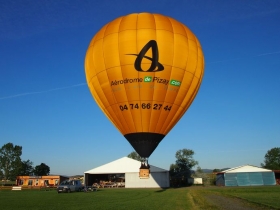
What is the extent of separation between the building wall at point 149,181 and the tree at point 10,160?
56.7 m

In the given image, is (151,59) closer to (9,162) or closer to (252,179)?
(252,179)

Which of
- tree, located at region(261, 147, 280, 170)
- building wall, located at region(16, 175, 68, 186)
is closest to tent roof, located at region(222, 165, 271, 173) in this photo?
building wall, located at region(16, 175, 68, 186)

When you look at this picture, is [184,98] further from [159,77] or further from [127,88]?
[127,88]

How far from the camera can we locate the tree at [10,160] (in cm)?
8819

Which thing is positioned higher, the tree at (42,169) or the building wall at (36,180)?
the tree at (42,169)

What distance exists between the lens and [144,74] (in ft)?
61.2

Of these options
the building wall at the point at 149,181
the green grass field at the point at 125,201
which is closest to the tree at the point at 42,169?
the building wall at the point at 149,181

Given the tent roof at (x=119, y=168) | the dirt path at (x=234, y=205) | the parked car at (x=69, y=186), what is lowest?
the dirt path at (x=234, y=205)

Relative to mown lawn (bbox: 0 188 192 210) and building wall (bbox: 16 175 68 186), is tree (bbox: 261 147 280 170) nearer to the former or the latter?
building wall (bbox: 16 175 68 186)

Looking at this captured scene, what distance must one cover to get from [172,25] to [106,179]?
142ft

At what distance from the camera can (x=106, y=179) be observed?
5647cm

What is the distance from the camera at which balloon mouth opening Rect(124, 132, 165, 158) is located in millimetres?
19250

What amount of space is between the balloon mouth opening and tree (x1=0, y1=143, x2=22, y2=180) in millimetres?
81638

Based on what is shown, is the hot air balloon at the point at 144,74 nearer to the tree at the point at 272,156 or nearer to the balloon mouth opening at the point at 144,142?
the balloon mouth opening at the point at 144,142
